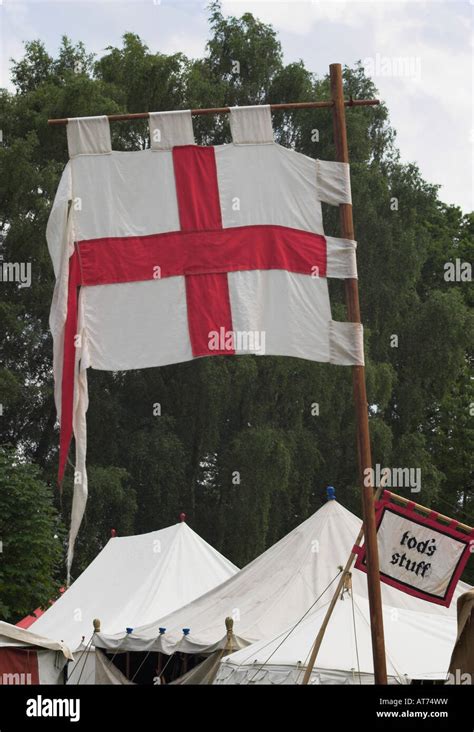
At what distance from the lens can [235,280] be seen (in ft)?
A: 28.7

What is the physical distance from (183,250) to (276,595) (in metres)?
6.92

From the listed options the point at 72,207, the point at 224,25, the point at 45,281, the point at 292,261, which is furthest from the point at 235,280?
the point at 224,25

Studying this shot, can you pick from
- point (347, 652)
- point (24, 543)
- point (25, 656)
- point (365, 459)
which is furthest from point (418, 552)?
point (24, 543)

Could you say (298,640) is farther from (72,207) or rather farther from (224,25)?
(224,25)

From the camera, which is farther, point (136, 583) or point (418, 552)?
point (136, 583)

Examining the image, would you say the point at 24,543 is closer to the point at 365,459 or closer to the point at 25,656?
the point at 25,656

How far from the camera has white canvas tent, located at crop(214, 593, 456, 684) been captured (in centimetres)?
1166

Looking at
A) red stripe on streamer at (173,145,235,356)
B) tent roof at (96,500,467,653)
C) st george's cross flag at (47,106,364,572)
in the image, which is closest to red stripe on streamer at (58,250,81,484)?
st george's cross flag at (47,106,364,572)

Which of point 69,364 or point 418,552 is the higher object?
point 69,364

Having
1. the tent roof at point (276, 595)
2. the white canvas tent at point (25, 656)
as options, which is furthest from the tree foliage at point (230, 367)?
the white canvas tent at point (25, 656)

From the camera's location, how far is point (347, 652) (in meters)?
11.9

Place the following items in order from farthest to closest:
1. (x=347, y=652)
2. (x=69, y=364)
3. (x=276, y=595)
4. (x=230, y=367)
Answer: (x=230, y=367) < (x=276, y=595) < (x=347, y=652) < (x=69, y=364)

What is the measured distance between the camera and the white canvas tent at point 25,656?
1398cm

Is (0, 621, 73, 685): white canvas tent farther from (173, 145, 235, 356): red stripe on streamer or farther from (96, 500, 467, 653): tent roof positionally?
(173, 145, 235, 356): red stripe on streamer
